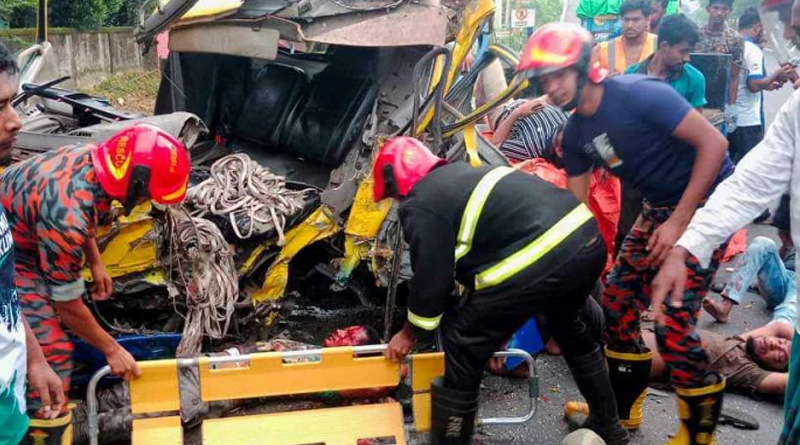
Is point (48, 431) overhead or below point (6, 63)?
below

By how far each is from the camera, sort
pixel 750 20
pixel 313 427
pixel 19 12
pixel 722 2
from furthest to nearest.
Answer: pixel 19 12
pixel 750 20
pixel 722 2
pixel 313 427

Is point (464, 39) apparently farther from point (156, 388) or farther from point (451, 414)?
point (156, 388)

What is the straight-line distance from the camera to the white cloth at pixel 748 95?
21.0ft

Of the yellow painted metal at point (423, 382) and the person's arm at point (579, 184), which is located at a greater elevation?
the person's arm at point (579, 184)

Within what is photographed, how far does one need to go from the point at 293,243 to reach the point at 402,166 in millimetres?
1479

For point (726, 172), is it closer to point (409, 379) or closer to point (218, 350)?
point (409, 379)

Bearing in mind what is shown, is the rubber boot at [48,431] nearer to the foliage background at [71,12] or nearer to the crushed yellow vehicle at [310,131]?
the crushed yellow vehicle at [310,131]

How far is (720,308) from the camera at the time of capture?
467cm

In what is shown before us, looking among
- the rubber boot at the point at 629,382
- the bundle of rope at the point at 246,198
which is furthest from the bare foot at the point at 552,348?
the bundle of rope at the point at 246,198

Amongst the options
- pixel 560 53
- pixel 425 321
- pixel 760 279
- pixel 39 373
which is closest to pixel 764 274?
pixel 760 279

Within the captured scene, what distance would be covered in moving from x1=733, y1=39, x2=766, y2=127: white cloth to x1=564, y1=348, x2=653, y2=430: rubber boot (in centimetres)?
376

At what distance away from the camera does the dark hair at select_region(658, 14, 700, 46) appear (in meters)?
4.51

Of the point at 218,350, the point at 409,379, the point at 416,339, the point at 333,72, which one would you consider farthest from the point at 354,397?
the point at 333,72

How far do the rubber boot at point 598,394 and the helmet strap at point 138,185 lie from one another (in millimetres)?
1874
